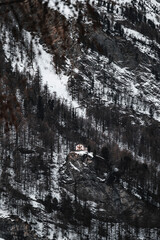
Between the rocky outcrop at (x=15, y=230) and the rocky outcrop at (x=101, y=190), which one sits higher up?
the rocky outcrop at (x=101, y=190)

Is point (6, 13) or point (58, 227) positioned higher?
point (6, 13)

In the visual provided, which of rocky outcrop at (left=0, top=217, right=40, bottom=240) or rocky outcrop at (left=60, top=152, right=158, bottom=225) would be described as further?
rocky outcrop at (left=60, top=152, right=158, bottom=225)

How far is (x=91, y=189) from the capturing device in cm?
14588

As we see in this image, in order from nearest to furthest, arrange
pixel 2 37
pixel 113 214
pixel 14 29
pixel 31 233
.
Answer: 1. pixel 14 29
2. pixel 2 37
3. pixel 31 233
4. pixel 113 214

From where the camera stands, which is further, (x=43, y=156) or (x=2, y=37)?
(x=43, y=156)

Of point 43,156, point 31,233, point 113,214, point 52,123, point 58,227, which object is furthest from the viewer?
point 52,123

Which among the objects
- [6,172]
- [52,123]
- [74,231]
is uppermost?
[52,123]

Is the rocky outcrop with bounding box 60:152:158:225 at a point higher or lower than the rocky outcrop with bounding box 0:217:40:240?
higher

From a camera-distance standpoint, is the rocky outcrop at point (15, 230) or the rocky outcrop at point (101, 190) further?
the rocky outcrop at point (101, 190)

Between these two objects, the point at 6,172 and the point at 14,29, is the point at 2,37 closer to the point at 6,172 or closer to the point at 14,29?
the point at 14,29

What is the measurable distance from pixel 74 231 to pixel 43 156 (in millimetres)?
39751

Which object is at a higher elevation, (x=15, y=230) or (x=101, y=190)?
(x=101, y=190)

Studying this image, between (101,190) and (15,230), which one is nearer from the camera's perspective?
(15,230)

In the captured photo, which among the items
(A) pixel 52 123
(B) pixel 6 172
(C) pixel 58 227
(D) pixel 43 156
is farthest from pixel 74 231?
(A) pixel 52 123
